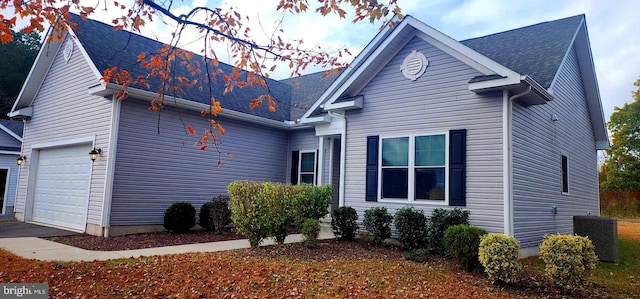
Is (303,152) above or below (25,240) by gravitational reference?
above

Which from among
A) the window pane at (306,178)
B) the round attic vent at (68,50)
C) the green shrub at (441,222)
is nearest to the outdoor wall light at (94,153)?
the round attic vent at (68,50)

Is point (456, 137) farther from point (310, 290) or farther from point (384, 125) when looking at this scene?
point (310, 290)

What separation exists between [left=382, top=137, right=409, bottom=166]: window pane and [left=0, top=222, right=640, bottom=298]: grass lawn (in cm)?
256

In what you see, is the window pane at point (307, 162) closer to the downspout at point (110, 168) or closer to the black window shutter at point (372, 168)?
the black window shutter at point (372, 168)

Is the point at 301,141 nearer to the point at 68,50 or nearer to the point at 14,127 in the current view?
the point at 68,50

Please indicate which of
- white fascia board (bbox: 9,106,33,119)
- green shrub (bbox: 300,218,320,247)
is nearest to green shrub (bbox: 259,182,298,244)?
green shrub (bbox: 300,218,320,247)

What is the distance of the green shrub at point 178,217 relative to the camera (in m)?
10.7

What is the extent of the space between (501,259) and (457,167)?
3.07m

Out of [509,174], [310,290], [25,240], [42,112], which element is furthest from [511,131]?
[42,112]

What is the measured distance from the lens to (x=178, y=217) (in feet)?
35.1

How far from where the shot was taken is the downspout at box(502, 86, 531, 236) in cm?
784

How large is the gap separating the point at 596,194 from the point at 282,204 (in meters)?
11.7

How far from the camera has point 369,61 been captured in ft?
32.3

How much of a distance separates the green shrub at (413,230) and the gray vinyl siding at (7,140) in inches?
690
